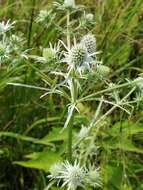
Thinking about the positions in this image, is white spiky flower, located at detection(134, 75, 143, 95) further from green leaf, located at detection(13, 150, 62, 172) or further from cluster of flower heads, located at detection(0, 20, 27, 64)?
green leaf, located at detection(13, 150, 62, 172)

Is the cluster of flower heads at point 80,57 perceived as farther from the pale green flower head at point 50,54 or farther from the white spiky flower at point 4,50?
the white spiky flower at point 4,50

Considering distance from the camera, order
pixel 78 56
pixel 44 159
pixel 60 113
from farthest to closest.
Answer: pixel 60 113, pixel 44 159, pixel 78 56

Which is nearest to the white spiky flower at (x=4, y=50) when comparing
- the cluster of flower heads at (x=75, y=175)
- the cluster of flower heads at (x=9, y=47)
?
the cluster of flower heads at (x=9, y=47)

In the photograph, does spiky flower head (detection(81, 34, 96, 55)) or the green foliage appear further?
the green foliage

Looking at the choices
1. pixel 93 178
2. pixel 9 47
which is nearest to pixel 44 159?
pixel 93 178

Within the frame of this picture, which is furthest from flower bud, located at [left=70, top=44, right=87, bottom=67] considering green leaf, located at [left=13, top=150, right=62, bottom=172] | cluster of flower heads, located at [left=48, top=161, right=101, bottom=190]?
green leaf, located at [left=13, top=150, right=62, bottom=172]

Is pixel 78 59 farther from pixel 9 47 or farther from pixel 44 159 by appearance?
pixel 44 159

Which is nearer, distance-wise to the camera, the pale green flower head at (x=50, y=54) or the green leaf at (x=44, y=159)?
the pale green flower head at (x=50, y=54)

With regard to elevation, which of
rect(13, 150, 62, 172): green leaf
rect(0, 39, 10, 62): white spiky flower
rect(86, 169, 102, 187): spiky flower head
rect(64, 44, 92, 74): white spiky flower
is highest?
rect(0, 39, 10, 62): white spiky flower

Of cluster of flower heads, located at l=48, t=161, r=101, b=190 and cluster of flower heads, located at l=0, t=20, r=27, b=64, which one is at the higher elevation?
cluster of flower heads, located at l=0, t=20, r=27, b=64
